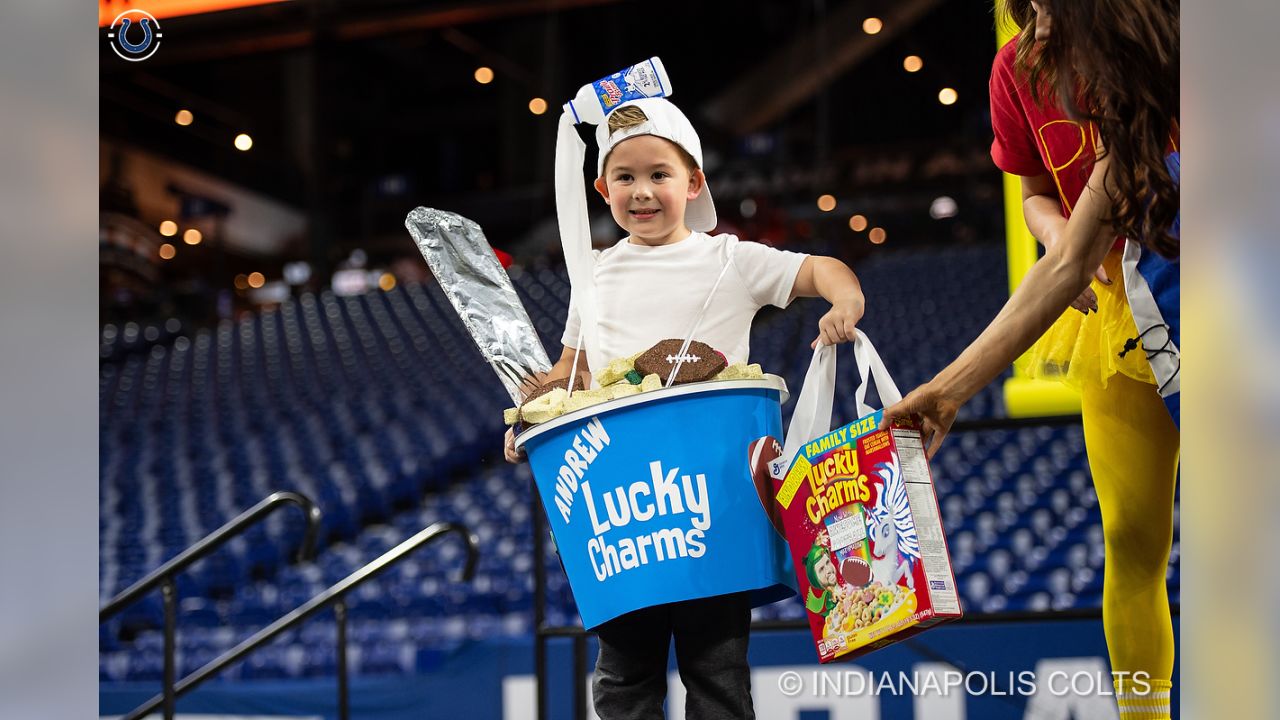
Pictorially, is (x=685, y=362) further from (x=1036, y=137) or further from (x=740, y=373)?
(x=1036, y=137)

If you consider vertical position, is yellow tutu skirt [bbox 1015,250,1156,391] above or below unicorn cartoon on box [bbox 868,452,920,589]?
above

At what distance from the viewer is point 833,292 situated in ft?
6.42

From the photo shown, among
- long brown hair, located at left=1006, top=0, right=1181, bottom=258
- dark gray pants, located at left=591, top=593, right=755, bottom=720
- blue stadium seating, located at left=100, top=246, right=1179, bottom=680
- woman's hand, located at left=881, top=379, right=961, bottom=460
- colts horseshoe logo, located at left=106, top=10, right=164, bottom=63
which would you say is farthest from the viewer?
blue stadium seating, located at left=100, top=246, right=1179, bottom=680

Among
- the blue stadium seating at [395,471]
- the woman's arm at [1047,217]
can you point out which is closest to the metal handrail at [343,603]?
the blue stadium seating at [395,471]

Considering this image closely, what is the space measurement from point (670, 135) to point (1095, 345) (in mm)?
715

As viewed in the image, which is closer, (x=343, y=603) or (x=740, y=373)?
(x=740, y=373)

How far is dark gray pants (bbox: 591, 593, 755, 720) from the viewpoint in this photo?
1.86 meters

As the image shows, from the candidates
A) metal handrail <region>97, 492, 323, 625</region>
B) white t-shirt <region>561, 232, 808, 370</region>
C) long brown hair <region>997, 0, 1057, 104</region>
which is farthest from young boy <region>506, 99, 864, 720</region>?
metal handrail <region>97, 492, 323, 625</region>

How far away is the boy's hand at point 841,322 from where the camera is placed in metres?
1.87

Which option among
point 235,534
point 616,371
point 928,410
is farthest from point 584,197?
point 235,534

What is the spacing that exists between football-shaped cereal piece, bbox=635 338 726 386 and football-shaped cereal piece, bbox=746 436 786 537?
123 mm

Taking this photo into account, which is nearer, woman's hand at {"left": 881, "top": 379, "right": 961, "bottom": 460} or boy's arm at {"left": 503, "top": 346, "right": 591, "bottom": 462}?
woman's hand at {"left": 881, "top": 379, "right": 961, "bottom": 460}

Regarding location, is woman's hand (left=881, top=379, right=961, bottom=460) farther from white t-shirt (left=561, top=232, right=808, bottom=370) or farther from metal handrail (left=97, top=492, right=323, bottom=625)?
metal handrail (left=97, top=492, right=323, bottom=625)

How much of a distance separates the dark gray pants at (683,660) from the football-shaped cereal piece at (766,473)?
131mm
